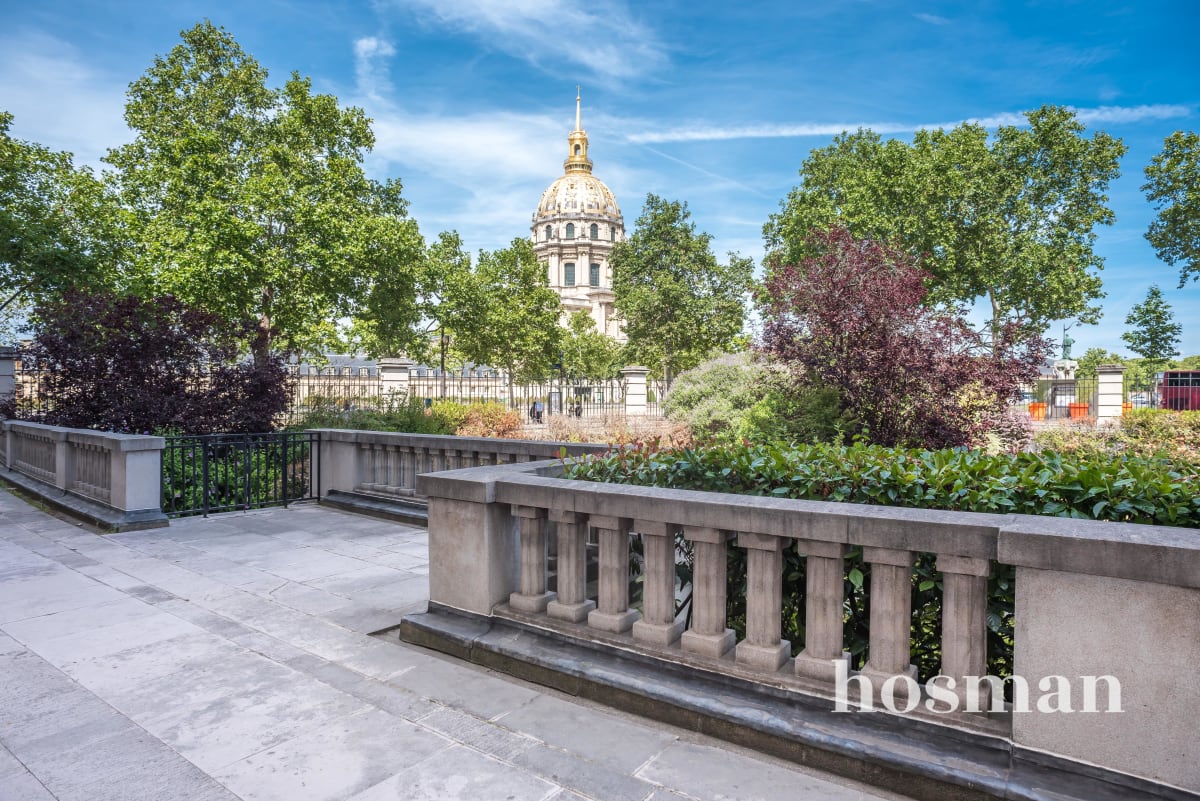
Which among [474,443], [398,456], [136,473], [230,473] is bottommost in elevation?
[230,473]

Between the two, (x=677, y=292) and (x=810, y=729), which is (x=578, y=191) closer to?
(x=677, y=292)

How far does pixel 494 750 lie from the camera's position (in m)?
3.13

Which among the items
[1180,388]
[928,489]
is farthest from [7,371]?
[1180,388]

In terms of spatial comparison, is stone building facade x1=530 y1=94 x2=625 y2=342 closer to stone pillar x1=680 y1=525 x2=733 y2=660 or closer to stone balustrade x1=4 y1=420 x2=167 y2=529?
stone balustrade x1=4 y1=420 x2=167 y2=529

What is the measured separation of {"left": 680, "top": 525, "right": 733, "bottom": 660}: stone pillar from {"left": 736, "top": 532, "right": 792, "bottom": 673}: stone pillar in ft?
0.44

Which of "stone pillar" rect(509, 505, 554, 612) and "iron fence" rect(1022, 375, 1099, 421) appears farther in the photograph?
"iron fence" rect(1022, 375, 1099, 421)

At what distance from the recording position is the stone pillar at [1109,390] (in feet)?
82.2

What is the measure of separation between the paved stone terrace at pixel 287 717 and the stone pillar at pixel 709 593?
1.40 ft

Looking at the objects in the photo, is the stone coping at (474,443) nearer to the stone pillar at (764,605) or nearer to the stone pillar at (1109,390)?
the stone pillar at (764,605)

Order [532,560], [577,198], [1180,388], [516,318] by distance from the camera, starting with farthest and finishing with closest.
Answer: [577,198] → [516,318] → [1180,388] → [532,560]

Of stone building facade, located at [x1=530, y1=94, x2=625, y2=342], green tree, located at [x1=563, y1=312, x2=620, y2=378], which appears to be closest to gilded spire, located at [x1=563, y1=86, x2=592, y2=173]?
stone building facade, located at [x1=530, y1=94, x2=625, y2=342]

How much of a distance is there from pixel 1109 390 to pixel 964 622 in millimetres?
28571

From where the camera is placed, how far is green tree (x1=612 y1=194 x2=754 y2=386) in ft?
153

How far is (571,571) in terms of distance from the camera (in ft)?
13.0
